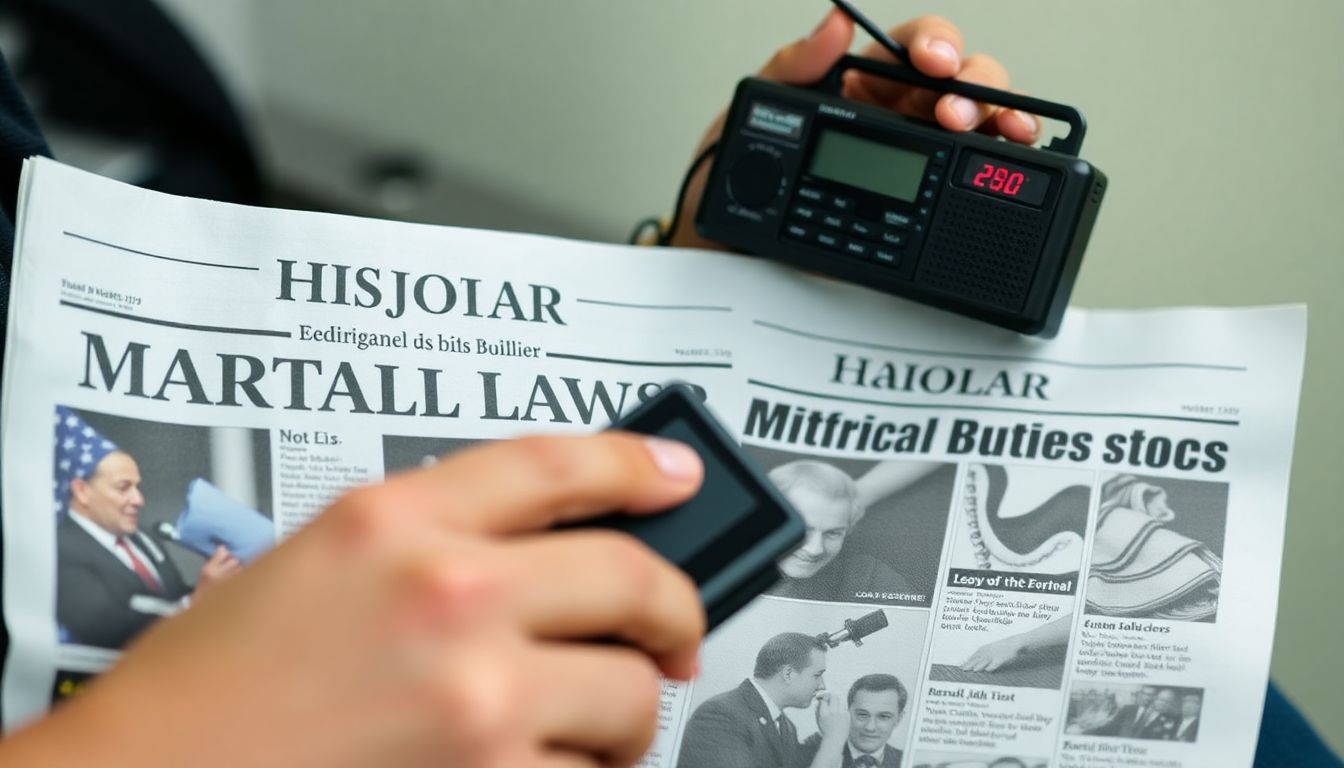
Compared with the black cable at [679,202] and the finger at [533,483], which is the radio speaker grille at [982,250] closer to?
the black cable at [679,202]

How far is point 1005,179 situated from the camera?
543 millimetres

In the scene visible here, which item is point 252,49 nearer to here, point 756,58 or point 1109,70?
point 756,58

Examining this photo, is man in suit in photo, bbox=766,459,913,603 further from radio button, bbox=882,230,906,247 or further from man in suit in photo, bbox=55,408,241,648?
man in suit in photo, bbox=55,408,241,648

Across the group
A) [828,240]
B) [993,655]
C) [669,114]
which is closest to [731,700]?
[993,655]

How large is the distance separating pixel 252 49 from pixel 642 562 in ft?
4.41

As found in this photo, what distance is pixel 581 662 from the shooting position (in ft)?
1.03

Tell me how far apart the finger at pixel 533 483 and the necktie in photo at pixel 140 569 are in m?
0.19

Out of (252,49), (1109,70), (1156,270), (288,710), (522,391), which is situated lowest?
(288,710)

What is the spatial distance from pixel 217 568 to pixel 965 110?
0.40 metres

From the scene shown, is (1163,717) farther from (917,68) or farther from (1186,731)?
(917,68)

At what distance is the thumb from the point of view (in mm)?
601

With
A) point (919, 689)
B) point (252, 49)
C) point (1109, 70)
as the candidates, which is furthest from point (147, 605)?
point (252, 49)

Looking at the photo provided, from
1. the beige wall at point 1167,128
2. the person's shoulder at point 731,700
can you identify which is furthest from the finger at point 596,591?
the beige wall at point 1167,128

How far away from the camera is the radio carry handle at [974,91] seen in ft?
1.78
